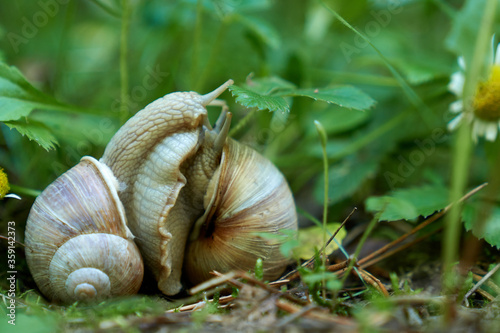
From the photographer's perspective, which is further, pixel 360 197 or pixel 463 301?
pixel 360 197

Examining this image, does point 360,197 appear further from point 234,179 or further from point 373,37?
point 373,37

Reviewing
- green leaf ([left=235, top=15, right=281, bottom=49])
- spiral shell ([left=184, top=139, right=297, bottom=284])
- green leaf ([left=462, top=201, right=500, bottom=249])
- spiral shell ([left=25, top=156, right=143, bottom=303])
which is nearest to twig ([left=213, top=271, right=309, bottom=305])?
A: spiral shell ([left=184, top=139, right=297, bottom=284])

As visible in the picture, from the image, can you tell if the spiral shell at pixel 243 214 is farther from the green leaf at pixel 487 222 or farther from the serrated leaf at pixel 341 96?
the green leaf at pixel 487 222

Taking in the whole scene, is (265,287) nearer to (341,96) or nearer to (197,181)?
(197,181)

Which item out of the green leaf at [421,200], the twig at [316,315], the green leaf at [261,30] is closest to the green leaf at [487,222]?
the green leaf at [421,200]

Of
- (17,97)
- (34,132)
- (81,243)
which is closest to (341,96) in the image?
(81,243)

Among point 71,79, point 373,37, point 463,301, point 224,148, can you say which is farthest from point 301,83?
point 71,79

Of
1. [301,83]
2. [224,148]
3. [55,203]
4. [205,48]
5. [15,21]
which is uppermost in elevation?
[15,21]
